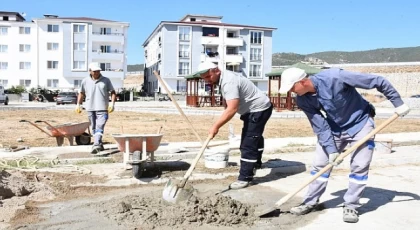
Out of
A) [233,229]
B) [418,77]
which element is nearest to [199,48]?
[418,77]

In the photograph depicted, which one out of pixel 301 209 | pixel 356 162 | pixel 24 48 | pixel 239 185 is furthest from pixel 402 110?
pixel 24 48

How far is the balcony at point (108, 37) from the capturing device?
192ft

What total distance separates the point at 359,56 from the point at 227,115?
146104 millimetres

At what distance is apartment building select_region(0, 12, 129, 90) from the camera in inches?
2261

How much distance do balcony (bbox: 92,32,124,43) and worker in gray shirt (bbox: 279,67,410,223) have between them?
5696 centimetres

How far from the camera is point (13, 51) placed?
58.1 metres

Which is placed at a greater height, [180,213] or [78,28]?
[78,28]

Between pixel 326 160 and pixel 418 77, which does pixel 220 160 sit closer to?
pixel 326 160

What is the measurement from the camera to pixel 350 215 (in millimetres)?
4473

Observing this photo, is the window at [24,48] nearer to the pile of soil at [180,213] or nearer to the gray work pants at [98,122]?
the gray work pants at [98,122]

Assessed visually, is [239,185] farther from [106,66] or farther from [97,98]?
[106,66]

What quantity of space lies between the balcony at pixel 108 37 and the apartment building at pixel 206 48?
5205 millimetres

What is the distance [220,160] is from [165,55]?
5308 centimetres

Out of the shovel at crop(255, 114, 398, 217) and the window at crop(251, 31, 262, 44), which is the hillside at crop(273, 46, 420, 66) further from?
the shovel at crop(255, 114, 398, 217)
